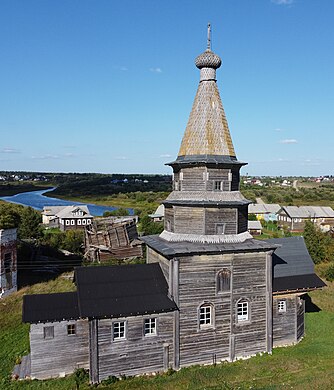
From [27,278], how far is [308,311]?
2205cm

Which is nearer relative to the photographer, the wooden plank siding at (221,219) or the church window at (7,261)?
the wooden plank siding at (221,219)

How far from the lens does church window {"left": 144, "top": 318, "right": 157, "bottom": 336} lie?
16484 millimetres

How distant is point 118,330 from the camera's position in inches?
633

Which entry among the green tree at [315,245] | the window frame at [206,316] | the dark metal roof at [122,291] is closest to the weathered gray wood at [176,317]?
the dark metal roof at [122,291]

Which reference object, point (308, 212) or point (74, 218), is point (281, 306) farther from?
point (308, 212)

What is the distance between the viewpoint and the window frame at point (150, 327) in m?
16.5

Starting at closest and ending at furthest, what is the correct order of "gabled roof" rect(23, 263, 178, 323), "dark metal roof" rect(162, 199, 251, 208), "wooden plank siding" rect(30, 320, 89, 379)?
"wooden plank siding" rect(30, 320, 89, 379) → "gabled roof" rect(23, 263, 178, 323) → "dark metal roof" rect(162, 199, 251, 208)

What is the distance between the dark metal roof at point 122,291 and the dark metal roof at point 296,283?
6.15 m

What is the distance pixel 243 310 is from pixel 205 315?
80.3 inches

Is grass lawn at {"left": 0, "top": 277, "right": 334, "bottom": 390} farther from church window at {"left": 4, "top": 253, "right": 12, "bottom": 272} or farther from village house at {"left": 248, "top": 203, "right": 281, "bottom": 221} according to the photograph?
village house at {"left": 248, "top": 203, "right": 281, "bottom": 221}

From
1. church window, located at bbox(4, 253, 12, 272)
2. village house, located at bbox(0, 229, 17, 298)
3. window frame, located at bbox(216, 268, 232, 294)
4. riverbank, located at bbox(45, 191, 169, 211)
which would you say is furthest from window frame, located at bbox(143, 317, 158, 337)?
riverbank, located at bbox(45, 191, 169, 211)

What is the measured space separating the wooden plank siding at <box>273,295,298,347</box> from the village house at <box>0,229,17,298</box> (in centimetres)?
1861

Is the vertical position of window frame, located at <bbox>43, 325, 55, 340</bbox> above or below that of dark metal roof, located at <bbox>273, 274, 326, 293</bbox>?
below

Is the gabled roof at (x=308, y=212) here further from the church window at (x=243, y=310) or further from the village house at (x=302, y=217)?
the church window at (x=243, y=310)
